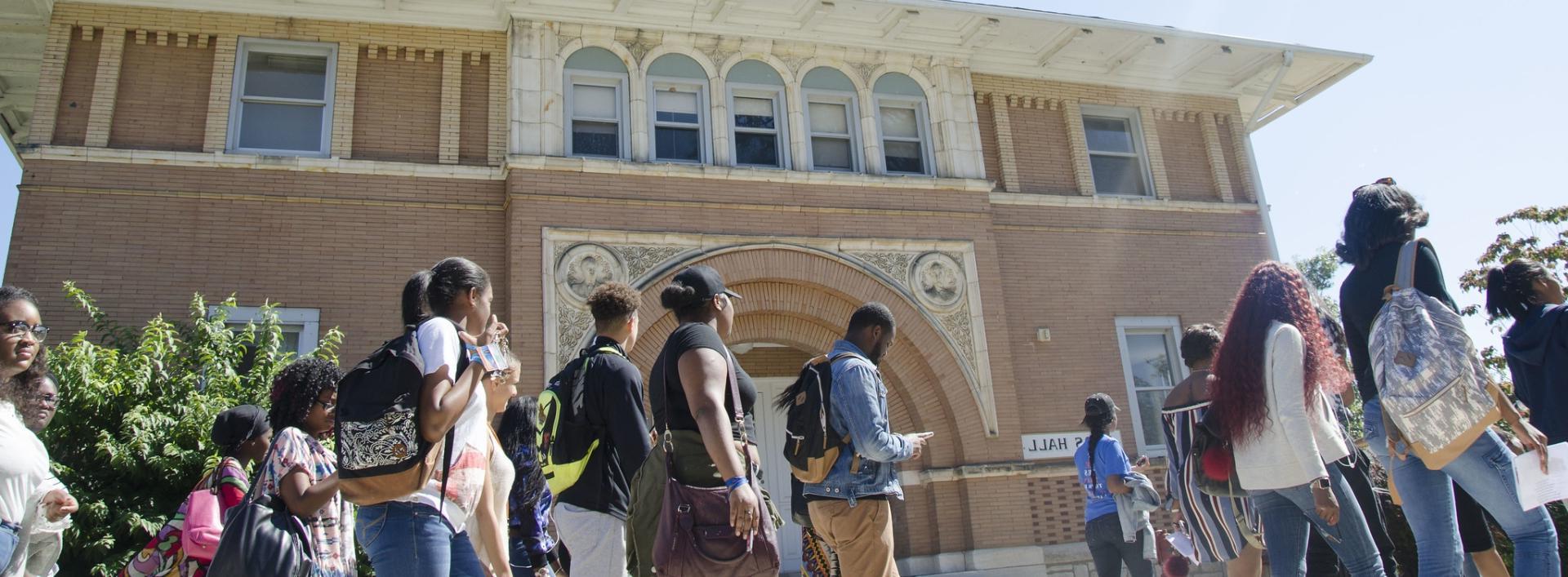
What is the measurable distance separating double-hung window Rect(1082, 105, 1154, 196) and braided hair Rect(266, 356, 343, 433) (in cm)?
1163

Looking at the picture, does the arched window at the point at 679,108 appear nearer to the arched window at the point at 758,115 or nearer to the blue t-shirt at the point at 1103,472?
the arched window at the point at 758,115

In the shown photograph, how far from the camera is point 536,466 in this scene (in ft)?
18.4

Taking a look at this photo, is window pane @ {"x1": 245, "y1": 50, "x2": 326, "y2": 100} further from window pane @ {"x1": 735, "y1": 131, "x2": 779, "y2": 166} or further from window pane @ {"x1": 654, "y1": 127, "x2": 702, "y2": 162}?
window pane @ {"x1": 735, "y1": 131, "x2": 779, "y2": 166}

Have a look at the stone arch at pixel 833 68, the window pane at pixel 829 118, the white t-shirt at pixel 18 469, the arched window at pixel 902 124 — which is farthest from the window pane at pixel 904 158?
the white t-shirt at pixel 18 469

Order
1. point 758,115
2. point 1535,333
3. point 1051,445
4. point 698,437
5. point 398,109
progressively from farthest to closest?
1. point 758,115
2. point 1051,445
3. point 398,109
4. point 1535,333
5. point 698,437

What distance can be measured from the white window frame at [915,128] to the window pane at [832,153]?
0.42 m

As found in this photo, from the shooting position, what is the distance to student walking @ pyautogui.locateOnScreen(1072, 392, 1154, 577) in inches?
291

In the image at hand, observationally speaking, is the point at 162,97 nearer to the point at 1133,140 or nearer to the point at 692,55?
the point at 692,55

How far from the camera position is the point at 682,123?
40.2ft

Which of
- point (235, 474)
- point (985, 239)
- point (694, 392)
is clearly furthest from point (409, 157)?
point (694, 392)

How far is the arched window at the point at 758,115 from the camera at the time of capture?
40.9 ft

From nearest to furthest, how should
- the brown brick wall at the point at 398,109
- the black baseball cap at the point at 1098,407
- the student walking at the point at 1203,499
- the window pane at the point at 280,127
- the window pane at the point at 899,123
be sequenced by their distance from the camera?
the student walking at the point at 1203,499 < the black baseball cap at the point at 1098,407 < the window pane at the point at 280,127 < the brown brick wall at the point at 398,109 < the window pane at the point at 899,123

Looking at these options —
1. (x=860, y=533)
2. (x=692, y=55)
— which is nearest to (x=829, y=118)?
(x=692, y=55)

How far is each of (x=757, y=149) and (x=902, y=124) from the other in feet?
6.56
